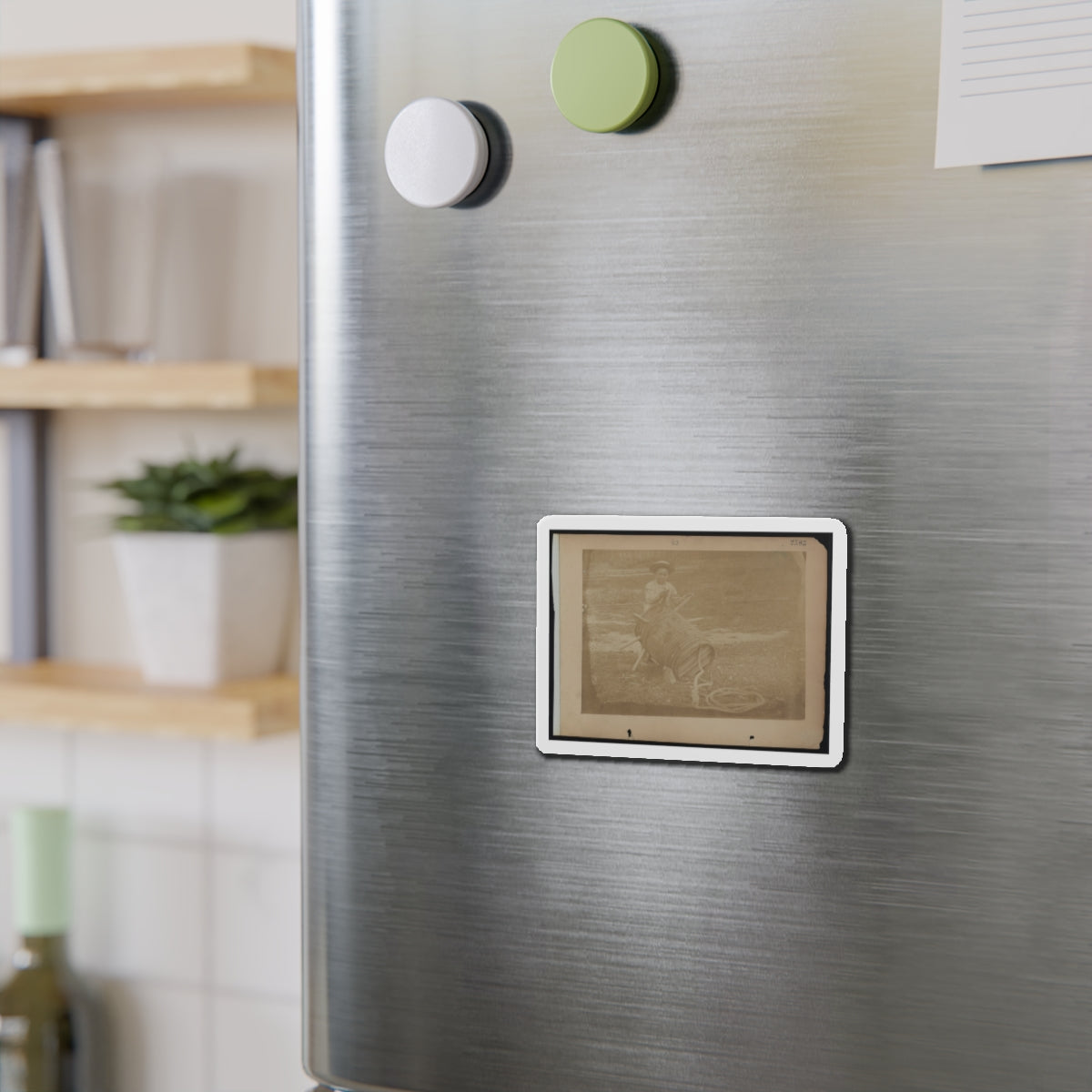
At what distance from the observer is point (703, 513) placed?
1.72 feet

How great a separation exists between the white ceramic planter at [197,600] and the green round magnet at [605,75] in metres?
0.66

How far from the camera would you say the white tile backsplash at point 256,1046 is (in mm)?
1247

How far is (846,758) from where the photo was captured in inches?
20.4

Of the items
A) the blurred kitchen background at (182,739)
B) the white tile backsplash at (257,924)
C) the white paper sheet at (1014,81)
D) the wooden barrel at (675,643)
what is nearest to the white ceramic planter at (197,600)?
the blurred kitchen background at (182,739)

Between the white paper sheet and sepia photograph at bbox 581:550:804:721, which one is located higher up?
the white paper sheet

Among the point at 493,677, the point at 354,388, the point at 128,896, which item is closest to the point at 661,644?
the point at 493,677

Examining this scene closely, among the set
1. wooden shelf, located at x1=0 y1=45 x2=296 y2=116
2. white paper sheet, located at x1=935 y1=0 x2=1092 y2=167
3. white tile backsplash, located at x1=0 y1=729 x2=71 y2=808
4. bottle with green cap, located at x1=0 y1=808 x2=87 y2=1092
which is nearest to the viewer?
white paper sheet, located at x1=935 y1=0 x2=1092 y2=167

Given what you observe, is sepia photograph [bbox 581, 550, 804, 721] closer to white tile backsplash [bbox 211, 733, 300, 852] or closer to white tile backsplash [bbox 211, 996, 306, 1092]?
white tile backsplash [bbox 211, 733, 300, 852]

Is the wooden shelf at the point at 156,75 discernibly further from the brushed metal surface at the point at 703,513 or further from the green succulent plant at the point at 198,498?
the brushed metal surface at the point at 703,513

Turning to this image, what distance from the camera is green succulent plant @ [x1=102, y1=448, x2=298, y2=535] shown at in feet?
3.62

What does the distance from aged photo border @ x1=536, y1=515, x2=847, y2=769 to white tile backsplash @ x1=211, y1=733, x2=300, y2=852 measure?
71 centimetres

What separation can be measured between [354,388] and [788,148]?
209 millimetres

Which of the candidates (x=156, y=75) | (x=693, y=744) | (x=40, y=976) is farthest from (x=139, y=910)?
(x=693, y=744)

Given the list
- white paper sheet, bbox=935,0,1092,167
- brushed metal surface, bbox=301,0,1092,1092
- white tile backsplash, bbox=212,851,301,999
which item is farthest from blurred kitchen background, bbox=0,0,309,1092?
Result: white paper sheet, bbox=935,0,1092,167
